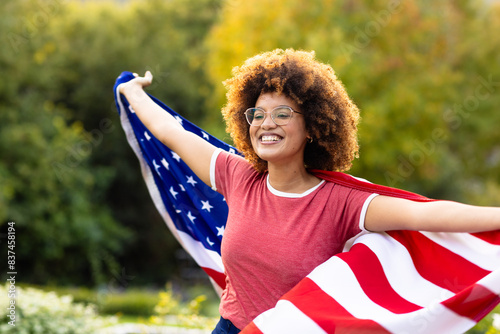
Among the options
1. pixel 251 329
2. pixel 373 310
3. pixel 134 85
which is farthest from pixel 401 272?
pixel 134 85

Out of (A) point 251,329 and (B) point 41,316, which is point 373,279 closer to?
(A) point 251,329

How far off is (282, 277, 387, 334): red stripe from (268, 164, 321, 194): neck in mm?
415

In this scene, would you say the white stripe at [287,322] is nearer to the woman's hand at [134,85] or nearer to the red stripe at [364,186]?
the red stripe at [364,186]

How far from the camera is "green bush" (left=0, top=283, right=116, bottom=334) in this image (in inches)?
213

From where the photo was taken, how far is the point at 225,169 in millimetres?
2932

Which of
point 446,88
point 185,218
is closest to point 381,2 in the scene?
point 446,88

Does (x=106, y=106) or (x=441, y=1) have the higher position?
(x=441, y=1)

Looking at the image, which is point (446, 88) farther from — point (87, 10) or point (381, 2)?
point (87, 10)

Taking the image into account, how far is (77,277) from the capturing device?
19234mm

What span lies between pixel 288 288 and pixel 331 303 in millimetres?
193

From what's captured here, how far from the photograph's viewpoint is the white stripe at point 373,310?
2395 mm

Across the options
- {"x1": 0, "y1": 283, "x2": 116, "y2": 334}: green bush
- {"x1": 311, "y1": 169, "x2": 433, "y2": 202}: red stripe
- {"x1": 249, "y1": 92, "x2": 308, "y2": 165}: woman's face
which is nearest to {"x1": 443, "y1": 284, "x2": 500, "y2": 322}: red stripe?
{"x1": 311, "y1": 169, "x2": 433, "y2": 202}: red stripe

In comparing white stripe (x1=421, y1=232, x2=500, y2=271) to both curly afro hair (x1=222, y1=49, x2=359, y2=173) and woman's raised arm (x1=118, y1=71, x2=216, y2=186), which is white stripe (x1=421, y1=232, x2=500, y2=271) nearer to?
curly afro hair (x1=222, y1=49, x2=359, y2=173)

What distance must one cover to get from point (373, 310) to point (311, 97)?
0.97 meters
